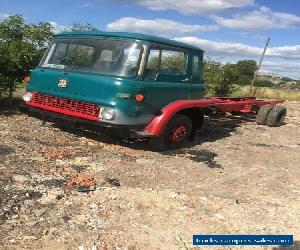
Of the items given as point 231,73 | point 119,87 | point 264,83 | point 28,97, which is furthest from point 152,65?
point 264,83

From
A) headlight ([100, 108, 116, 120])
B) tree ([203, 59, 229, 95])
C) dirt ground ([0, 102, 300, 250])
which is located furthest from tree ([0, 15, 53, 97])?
tree ([203, 59, 229, 95])

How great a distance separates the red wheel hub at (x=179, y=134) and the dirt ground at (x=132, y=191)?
260 mm

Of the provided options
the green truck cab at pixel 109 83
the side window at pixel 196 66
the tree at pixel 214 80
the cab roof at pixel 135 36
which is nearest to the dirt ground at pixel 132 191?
the green truck cab at pixel 109 83

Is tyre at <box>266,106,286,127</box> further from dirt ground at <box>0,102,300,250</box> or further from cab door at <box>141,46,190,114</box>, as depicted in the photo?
cab door at <box>141,46,190,114</box>

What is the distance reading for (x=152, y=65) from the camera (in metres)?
7.95

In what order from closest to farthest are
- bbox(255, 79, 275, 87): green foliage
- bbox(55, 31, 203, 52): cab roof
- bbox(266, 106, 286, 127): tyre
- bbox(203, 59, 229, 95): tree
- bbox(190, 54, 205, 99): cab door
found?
bbox(55, 31, 203, 52): cab roof → bbox(190, 54, 205, 99): cab door → bbox(266, 106, 286, 127): tyre → bbox(203, 59, 229, 95): tree → bbox(255, 79, 275, 87): green foliage

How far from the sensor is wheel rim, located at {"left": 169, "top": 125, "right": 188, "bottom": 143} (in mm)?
8391

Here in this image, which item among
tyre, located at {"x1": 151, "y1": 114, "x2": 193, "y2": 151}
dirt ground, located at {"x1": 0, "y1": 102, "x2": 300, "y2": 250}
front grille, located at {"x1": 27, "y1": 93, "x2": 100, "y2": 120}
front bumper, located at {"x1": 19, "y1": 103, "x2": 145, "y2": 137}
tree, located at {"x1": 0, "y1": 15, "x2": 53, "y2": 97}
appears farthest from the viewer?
tree, located at {"x1": 0, "y1": 15, "x2": 53, "y2": 97}

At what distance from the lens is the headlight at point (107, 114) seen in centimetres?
745

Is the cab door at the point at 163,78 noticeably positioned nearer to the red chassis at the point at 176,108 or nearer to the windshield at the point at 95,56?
the red chassis at the point at 176,108

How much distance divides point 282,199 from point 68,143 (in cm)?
384

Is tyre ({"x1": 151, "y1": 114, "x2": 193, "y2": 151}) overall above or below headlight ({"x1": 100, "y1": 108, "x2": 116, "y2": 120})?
below

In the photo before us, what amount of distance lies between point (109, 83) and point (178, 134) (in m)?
1.80

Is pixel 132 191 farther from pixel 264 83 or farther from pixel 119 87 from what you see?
pixel 264 83
